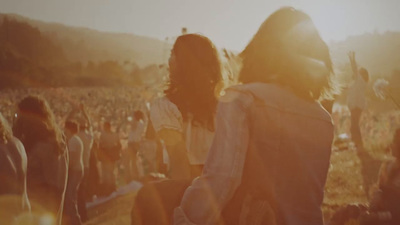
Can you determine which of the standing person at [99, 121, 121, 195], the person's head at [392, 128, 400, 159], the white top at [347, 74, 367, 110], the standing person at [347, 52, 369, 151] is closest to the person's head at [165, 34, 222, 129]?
the person's head at [392, 128, 400, 159]

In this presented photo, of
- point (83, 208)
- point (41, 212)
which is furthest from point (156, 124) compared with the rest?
point (83, 208)

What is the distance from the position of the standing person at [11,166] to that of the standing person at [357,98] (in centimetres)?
873

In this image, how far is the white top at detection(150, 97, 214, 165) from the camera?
11.0 ft

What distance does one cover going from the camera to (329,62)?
8.38 feet

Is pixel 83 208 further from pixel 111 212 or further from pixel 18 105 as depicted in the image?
pixel 18 105

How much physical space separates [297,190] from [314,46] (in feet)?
1.97

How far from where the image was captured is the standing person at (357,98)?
12289 mm

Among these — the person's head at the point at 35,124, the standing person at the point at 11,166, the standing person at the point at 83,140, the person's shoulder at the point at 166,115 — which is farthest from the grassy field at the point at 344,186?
the person's shoulder at the point at 166,115

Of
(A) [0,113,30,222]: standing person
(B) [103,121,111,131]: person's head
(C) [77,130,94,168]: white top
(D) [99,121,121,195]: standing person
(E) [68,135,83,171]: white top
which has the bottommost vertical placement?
Answer: (D) [99,121,121,195]: standing person

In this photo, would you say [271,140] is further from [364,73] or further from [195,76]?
[364,73]

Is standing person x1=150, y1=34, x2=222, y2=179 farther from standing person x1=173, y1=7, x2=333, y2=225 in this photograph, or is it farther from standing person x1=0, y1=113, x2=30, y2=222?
standing person x1=0, y1=113, x2=30, y2=222

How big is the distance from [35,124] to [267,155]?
11.5ft

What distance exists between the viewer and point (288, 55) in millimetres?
2332

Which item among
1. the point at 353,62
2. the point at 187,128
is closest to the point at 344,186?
the point at 353,62
